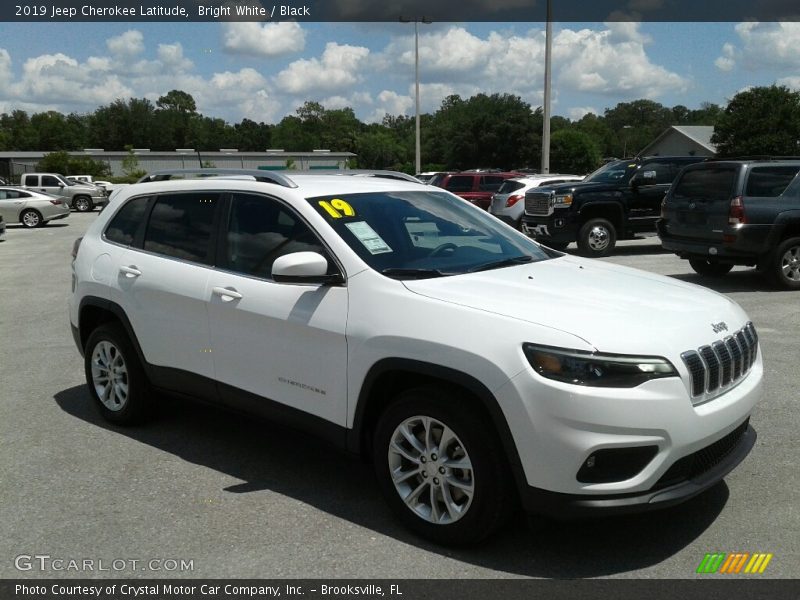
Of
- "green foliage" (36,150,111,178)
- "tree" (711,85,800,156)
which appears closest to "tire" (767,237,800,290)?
"tree" (711,85,800,156)

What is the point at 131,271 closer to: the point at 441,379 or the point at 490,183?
the point at 441,379

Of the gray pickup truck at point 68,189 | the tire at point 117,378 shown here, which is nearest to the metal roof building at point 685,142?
the gray pickup truck at point 68,189

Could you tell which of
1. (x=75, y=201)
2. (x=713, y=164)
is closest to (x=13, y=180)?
(x=75, y=201)

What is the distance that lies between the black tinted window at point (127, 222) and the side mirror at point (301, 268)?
193cm

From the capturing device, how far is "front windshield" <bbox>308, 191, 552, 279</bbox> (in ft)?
14.1

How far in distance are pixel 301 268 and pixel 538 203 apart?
12.5 meters

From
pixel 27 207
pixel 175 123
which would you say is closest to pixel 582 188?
pixel 27 207

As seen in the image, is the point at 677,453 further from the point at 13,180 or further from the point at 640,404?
the point at 13,180

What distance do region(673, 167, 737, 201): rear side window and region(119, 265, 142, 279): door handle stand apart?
886cm

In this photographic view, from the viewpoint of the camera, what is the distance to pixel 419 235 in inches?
182

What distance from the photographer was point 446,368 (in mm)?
3605

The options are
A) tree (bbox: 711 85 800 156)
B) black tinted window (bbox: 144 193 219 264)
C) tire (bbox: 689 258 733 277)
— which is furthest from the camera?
tree (bbox: 711 85 800 156)

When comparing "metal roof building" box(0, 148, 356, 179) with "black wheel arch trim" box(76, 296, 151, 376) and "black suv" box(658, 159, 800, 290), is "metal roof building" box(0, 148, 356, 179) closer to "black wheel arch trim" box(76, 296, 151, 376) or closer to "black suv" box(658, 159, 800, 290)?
"black suv" box(658, 159, 800, 290)
